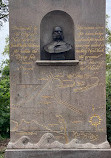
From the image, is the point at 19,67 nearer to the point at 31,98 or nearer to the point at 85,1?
the point at 31,98

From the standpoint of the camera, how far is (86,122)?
7449mm

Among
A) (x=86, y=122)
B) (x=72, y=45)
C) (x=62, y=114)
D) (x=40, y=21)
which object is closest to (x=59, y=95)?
(x=62, y=114)

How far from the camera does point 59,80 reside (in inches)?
293

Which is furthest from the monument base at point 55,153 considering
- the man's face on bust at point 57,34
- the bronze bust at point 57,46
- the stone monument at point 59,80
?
the man's face on bust at point 57,34

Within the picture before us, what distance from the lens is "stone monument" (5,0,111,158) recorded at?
7410 millimetres

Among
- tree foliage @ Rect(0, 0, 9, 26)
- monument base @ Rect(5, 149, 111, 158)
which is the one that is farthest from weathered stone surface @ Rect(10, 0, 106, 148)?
tree foliage @ Rect(0, 0, 9, 26)

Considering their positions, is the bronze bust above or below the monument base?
above

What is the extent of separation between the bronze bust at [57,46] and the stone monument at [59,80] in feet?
0.90

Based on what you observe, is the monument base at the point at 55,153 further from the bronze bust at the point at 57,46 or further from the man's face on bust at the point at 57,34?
the man's face on bust at the point at 57,34

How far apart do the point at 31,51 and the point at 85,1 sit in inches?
82.9

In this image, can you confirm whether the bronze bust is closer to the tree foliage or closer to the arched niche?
the arched niche

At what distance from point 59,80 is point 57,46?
1021 mm

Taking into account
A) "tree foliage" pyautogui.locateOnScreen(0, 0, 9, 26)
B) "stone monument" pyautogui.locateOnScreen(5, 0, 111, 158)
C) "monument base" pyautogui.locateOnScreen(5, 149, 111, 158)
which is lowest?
"monument base" pyautogui.locateOnScreen(5, 149, 111, 158)

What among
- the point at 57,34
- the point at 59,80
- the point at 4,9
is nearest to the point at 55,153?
the point at 59,80
